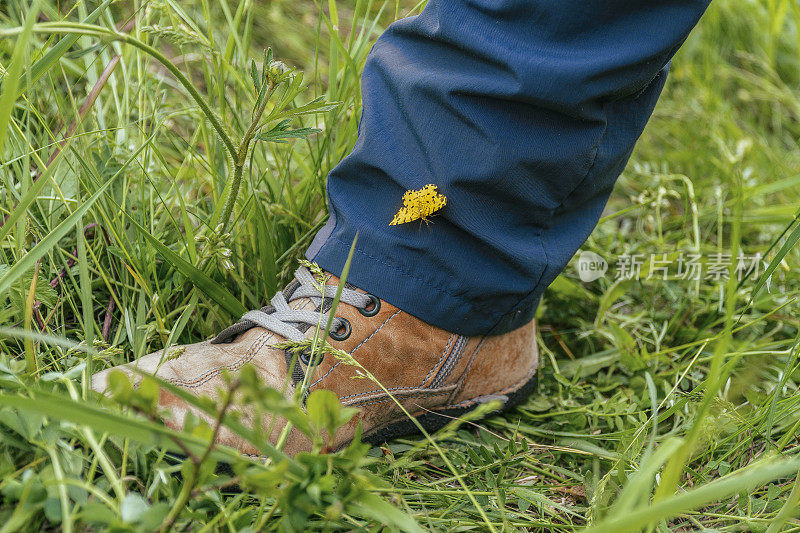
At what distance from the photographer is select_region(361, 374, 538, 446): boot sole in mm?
1041

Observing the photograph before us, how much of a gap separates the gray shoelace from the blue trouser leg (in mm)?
36

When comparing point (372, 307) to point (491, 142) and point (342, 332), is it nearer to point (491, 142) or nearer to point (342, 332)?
point (342, 332)

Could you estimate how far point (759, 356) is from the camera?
3.91 feet

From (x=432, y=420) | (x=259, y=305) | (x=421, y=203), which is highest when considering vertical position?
(x=421, y=203)

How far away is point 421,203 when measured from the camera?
3.20ft

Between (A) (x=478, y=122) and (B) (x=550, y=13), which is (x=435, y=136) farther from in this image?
(B) (x=550, y=13)

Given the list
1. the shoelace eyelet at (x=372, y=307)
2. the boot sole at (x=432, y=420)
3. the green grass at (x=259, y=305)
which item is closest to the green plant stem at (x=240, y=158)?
the green grass at (x=259, y=305)

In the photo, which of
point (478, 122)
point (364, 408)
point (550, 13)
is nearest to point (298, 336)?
point (364, 408)

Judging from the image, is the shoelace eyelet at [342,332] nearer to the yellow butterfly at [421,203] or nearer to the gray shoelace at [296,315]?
the gray shoelace at [296,315]

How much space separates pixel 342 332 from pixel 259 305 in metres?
0.24

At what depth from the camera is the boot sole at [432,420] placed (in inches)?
41.0

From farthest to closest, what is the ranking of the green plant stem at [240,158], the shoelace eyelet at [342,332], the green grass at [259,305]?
the shoelace eyelet at [342,332]
the green plant stem at [240,158]
the green grass at [259,305]

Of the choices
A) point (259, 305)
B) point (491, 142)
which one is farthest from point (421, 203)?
point (259, 305)

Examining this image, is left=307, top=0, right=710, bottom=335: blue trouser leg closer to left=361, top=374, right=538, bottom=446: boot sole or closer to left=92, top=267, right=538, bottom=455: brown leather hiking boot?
left=92, top=267, right=538, bottom=455: brown leather hiking boot
